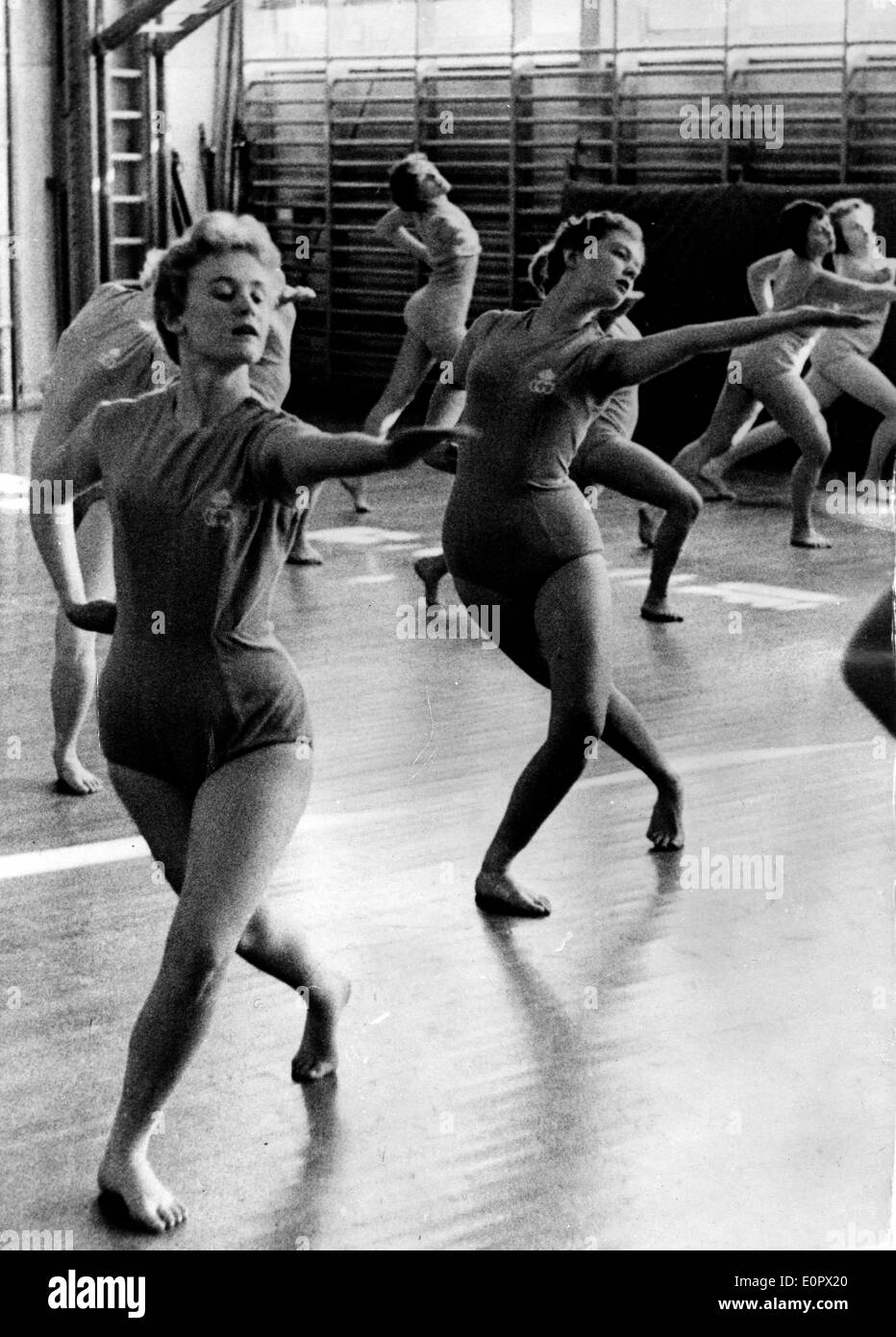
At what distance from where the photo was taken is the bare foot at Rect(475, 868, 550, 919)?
4.50 metres

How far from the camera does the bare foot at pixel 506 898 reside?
4.50 meters

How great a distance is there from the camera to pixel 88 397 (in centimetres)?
483

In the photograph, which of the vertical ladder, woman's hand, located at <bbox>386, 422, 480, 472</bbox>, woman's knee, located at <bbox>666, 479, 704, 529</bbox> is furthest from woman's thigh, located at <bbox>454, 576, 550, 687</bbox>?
the vertical ladder

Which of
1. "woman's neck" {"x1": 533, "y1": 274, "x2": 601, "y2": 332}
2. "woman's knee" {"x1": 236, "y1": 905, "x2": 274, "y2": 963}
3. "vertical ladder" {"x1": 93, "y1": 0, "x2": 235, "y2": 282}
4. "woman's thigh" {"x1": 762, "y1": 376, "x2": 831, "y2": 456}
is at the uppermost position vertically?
"vertical ladder" {"x1": 93, "y1": 0, "x2": 235, "y2": 282}

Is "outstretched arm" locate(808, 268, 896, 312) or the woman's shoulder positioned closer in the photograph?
the woman's shoulder

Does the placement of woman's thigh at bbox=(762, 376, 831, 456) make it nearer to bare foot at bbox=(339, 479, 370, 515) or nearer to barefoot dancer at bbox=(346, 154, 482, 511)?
barefoot dancer at bbox=(346, 154, 482, 511)

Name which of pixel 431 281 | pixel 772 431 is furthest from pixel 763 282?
pixel 431 281

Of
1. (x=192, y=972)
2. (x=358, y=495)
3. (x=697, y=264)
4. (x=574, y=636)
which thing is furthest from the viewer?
(x=697, y=264)

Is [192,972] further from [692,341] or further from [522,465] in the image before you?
[522,465]

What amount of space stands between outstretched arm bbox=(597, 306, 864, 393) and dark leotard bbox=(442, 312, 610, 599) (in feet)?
0.81

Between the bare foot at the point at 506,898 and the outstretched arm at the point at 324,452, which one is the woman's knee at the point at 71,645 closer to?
the bare foot at the point at 506,898

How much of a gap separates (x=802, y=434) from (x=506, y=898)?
16.4 ft

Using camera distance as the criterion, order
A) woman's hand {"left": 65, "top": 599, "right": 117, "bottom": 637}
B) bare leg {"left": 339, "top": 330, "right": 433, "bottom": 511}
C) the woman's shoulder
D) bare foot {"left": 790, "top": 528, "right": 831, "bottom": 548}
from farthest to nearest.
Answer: bare leg {"left": 339, "top": 330, "right": 433, "bottom": 511} → bare foot {"left": 790, "top": 528, "right": 831, "bottom": 548} → woman's hand {"left": 65, "top": 599, "right": 117, "bottom": 637} → the woman's shoulder
